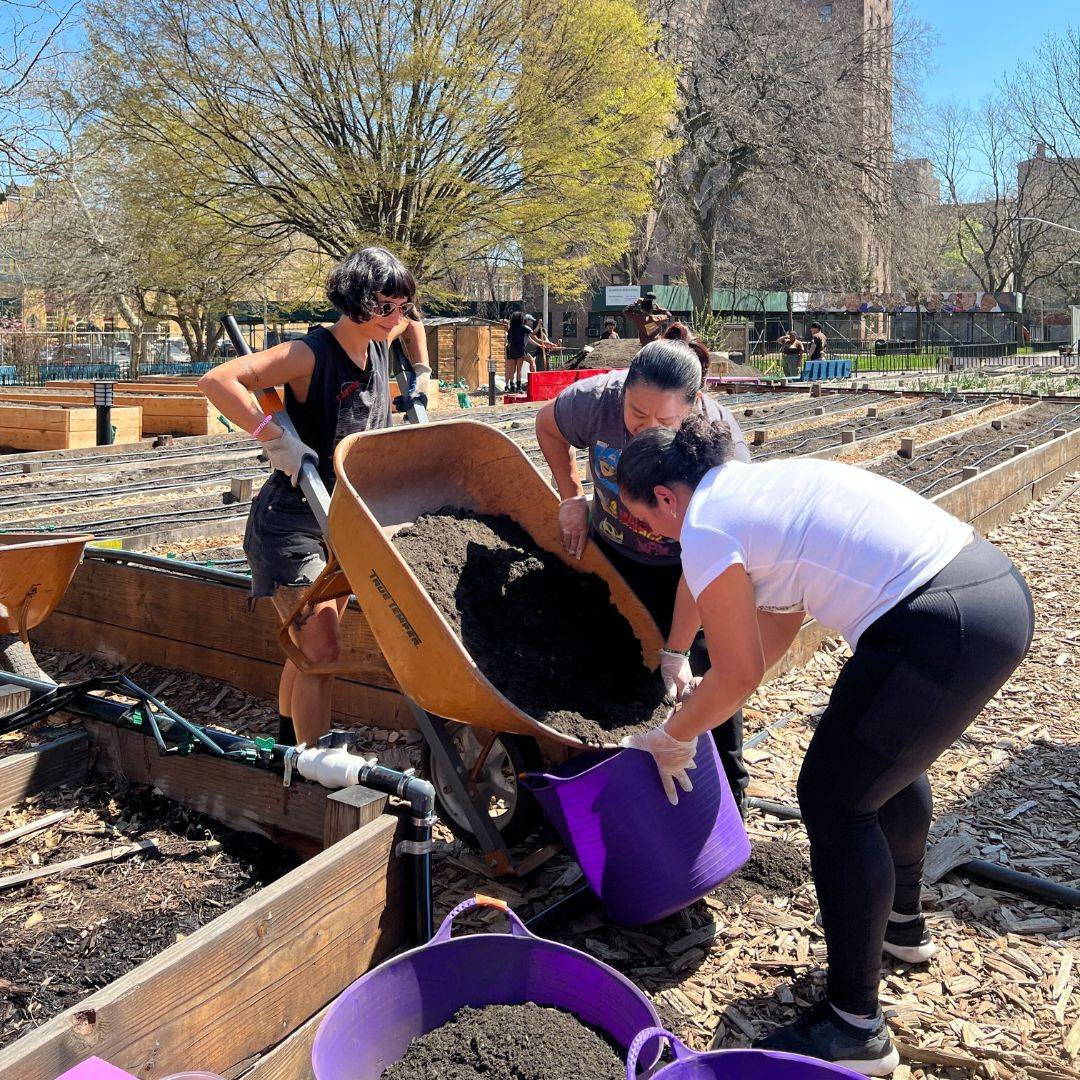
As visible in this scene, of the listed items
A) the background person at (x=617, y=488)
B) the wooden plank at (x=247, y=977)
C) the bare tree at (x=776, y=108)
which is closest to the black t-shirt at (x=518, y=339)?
the bare tree at (x=776, y=108)

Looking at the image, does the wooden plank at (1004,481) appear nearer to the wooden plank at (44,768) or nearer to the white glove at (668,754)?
the white glove at (668,754)

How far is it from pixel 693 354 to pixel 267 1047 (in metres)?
2.07

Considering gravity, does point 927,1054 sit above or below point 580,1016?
below

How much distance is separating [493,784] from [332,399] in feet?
4.39

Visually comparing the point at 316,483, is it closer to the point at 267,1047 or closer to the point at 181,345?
the point at 267,1047

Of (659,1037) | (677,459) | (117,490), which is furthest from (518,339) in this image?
(659,1037)

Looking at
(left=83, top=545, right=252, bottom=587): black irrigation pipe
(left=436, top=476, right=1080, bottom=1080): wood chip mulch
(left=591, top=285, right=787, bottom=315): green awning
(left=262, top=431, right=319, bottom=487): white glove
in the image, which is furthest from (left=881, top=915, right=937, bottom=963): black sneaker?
(left=591, top=285, right=787, bottom=315): green awning

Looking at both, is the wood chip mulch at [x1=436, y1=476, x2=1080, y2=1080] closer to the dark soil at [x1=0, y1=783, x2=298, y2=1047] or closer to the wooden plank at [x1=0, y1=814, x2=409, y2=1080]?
the dark soil at [x1=0, y1=783, x2=298, y2=1047]

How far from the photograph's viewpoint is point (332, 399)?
3379 millimetres

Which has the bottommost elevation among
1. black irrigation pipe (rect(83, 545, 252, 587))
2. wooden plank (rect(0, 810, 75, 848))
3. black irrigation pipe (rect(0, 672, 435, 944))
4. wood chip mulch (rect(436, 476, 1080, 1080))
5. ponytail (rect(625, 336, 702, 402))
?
wood chip mulch (rect(436, 476, 1080, 1080))

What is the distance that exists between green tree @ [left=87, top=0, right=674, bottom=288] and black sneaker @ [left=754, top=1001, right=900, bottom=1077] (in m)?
22.8

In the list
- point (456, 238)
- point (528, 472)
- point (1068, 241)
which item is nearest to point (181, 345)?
point (456, 238)

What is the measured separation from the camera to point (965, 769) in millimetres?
4320

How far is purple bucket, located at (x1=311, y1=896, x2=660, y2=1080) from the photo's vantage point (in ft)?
6.91
